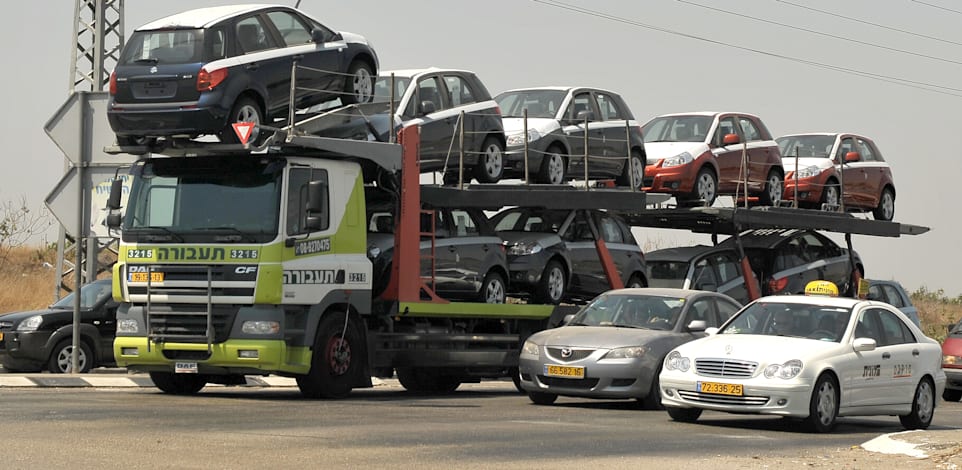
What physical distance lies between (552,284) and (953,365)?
739 centimetres

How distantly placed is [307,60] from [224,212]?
216cm

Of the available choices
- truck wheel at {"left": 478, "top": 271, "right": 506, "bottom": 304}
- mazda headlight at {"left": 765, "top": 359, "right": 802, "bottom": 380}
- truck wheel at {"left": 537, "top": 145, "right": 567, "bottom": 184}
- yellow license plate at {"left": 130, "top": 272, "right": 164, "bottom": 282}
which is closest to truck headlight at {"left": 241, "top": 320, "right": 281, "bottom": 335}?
yellow license plate at {"left": 130, "top": 272, "right": 164, "bottom": 282}

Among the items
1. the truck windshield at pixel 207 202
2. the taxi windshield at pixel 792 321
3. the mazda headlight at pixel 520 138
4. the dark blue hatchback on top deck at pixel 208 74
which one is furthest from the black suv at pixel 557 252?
the taxi windshield at pixel 792 321

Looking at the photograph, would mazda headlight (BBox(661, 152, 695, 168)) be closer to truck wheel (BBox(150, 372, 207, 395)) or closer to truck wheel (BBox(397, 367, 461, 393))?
truck wheel (BBox(397, 367, 461, 393))

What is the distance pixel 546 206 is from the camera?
69.8 ft

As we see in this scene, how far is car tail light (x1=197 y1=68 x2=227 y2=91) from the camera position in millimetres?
16984

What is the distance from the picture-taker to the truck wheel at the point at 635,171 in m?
23.7

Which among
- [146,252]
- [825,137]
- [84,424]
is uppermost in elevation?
[825,137]

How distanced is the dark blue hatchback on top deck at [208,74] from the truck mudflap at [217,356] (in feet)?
7.33

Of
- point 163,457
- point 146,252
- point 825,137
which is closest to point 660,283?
point 825,137

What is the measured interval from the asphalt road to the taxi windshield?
0.97m

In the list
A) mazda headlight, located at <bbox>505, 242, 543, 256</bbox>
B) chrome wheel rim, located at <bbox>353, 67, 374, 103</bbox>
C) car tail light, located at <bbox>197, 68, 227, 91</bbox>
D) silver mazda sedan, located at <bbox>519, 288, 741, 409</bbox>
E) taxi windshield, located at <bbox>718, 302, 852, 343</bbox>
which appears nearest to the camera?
taxi windshield, located at <bbox>718, 302, 852, 343</bbox>

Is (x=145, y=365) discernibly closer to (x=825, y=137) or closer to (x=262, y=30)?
(x=262, y=30)

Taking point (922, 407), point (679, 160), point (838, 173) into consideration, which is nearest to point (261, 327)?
point (922, 407)
